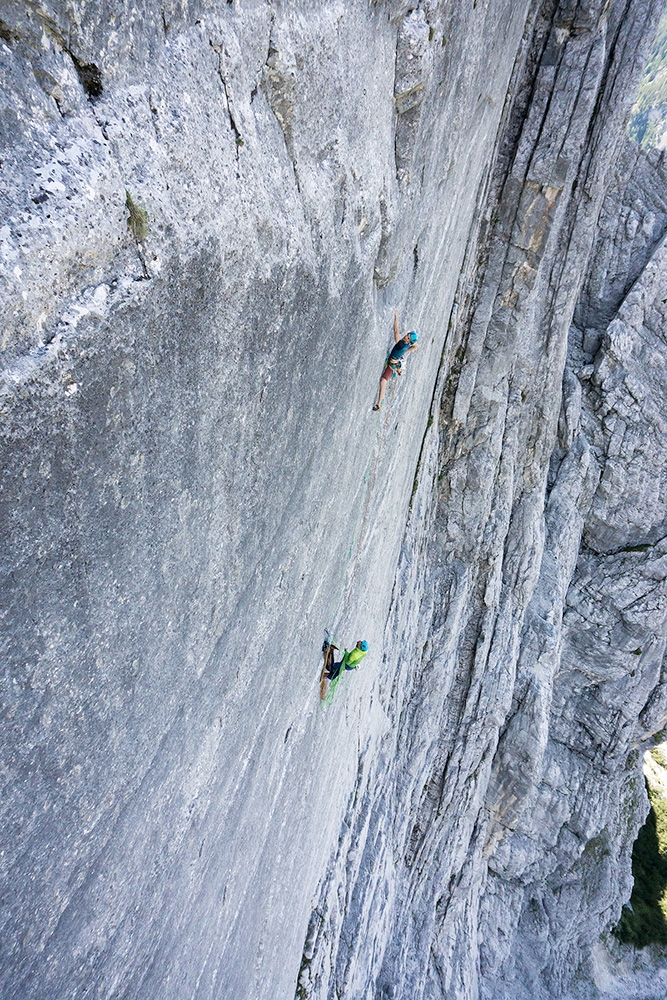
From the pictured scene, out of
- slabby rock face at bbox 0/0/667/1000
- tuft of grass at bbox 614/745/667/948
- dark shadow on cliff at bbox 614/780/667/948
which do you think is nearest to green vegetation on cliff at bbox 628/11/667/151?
tuft of grass at bbox 614/745/667/948

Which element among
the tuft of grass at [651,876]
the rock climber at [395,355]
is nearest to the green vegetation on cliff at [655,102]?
the tuft of grass at [651,876]

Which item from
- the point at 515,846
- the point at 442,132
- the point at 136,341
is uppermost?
the point at 442,132

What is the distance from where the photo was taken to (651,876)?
25172mm

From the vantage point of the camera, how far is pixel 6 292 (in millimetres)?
1920

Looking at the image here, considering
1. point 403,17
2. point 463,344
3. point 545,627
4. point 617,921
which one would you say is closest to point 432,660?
point 545,627

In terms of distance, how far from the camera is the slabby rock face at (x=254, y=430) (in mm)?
2230

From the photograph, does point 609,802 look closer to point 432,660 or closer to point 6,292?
point 432,660

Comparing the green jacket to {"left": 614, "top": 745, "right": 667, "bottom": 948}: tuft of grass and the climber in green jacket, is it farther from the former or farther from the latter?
{"left": 614, "top": 745, "right": 667, "bottom": 948}: tuft of grass

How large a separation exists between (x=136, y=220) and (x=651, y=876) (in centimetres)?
3115

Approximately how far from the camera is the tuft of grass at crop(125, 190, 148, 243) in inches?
92.9

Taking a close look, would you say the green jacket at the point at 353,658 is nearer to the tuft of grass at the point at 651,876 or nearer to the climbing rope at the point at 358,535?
the climbing rope at the point at 358,535

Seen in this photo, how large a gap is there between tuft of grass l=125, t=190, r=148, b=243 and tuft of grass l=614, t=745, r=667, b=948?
27105mm

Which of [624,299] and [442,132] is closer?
[442,132]

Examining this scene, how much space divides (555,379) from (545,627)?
6090mm
